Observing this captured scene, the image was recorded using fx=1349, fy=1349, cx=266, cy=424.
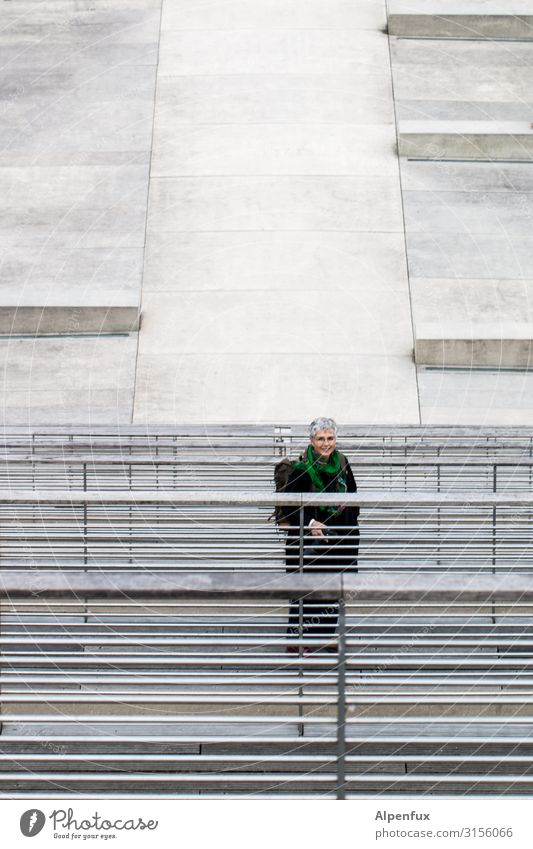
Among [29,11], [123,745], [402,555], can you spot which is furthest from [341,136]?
[123,745]

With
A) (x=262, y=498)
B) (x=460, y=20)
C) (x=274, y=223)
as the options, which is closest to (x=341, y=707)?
(x=262, y=498)

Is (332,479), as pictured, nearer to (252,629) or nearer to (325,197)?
(252,629)

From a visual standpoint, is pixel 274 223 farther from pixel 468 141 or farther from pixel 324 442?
pixel 324 442

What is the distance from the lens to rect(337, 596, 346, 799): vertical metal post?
19.9 feet

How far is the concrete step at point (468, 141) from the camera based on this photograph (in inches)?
813

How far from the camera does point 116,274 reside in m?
18.3

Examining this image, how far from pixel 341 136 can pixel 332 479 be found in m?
14.0

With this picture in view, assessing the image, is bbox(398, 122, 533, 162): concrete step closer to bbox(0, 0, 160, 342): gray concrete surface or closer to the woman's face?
bbox(0, 0, 160, 342): gray concrete surface

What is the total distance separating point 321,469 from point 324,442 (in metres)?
0.17

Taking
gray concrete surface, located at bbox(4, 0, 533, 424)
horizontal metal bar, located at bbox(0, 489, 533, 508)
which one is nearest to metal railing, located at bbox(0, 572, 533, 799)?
horizontal metal bar, located at bbox(0, 489, 533, 508)

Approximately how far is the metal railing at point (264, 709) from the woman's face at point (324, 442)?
1331 millimetres

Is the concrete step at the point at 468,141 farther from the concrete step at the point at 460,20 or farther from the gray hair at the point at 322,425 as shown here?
the gray hair at the point at 322,425

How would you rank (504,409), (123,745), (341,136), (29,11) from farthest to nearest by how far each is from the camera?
(29,11) < (341,136) < (504,409) < (123,745)

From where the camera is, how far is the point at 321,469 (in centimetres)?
851
